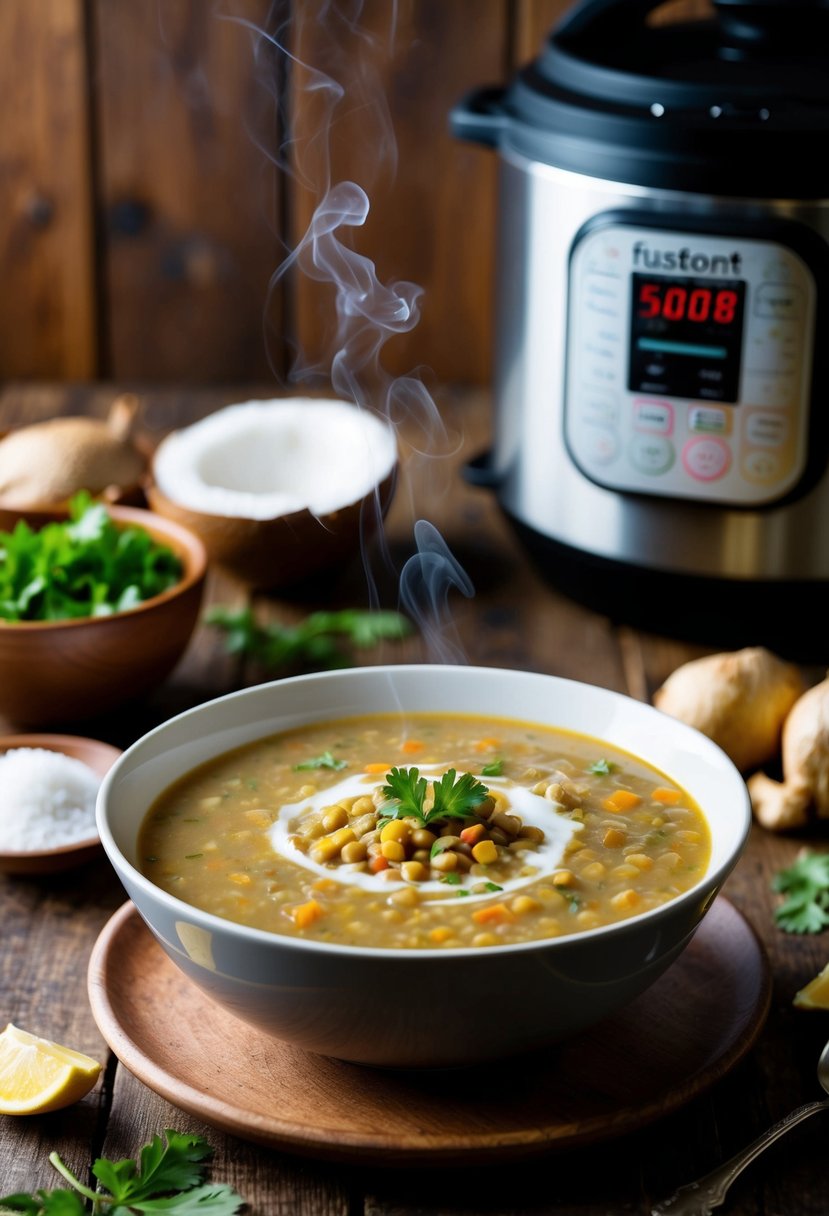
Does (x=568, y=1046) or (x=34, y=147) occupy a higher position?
(x=34, y=147)

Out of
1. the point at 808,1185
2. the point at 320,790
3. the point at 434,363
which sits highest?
the point at 320,790

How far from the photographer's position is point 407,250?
10.2 ft

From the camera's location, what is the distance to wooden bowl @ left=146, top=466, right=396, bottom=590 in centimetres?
211

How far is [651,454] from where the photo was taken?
6.37 ft

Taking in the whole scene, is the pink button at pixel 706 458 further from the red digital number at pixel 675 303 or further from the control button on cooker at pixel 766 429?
the red digital number at pixel 675 303

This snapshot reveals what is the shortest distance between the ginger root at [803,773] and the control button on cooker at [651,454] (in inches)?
15.3

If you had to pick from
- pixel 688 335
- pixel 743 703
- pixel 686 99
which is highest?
pixel 686 99

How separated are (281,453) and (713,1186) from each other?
146 centimetres

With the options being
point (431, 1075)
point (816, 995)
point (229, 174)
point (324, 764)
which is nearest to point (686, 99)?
point (324, 764)

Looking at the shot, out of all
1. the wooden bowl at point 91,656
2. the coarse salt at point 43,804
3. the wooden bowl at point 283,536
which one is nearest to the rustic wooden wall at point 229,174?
the wooden bowl at point 283,536

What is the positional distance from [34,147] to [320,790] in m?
2.11

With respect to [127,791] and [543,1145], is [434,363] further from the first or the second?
[543,1145]

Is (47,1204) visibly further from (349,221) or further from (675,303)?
(349,221)

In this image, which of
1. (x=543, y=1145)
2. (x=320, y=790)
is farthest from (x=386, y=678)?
(x=543, y=1145)
